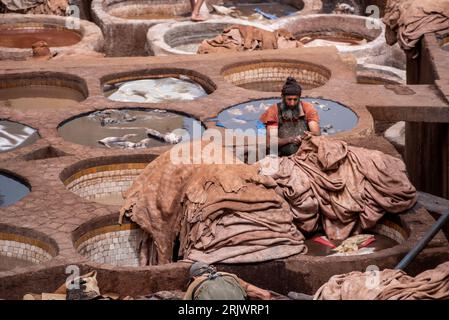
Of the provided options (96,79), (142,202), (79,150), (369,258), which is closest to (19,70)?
(96,79)

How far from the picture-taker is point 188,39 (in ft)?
87.6

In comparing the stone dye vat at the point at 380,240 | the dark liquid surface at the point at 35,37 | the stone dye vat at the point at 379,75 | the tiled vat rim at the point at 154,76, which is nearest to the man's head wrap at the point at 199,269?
the stone dye vat at the point at 380,240

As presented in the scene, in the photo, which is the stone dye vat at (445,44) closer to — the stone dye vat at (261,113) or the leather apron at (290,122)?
the stone dye vat at (261,113)

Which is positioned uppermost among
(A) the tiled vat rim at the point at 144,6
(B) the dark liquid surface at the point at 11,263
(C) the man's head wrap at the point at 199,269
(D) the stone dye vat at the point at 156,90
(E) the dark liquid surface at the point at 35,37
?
(A) the tiled vat rim at the point at 144,6

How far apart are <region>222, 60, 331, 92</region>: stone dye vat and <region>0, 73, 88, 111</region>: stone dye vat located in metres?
2.40

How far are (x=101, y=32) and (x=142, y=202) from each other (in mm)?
10695

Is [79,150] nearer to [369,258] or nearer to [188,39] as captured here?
[369,258]

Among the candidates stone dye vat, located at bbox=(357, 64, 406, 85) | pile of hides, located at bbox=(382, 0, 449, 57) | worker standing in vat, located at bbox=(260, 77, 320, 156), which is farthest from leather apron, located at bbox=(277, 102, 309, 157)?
stone dye vat, located at bbox=(357, 64, 406, 85)

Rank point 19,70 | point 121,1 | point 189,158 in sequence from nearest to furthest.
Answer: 1. point 189,158
2. point 19,70
3. point 121,1

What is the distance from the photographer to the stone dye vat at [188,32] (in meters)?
25.9

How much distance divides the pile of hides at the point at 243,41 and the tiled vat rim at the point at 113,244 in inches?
299

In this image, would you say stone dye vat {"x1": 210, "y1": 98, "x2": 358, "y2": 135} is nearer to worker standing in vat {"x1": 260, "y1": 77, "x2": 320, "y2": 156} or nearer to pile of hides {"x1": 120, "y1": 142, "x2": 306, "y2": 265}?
worker standing in vat {"x1": 260, "y1": 77, "x2": 320, "y2": 156}

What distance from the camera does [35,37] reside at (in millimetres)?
26344

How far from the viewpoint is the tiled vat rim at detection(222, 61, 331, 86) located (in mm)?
21844
